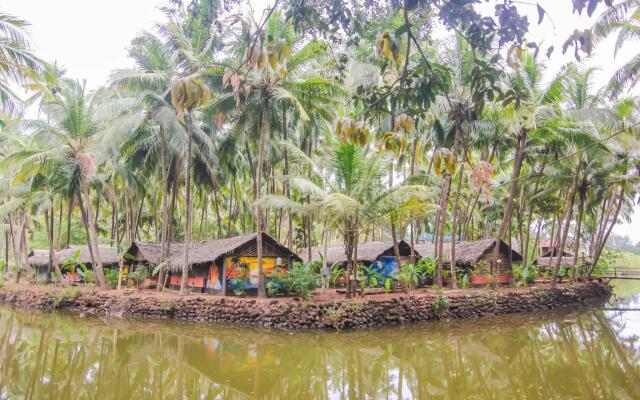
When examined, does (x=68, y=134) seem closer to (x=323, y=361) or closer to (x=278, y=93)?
(x=278, y=93)

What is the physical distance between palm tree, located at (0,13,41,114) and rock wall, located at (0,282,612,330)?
7587 millimetres

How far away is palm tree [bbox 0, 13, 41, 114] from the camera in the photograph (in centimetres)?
962

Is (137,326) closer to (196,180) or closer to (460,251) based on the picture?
(196,180)

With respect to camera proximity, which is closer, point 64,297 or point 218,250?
point 218,250

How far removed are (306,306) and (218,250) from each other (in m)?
5.07

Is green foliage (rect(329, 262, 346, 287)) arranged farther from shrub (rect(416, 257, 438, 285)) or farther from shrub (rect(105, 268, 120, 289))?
shrub (rect(105, 268, 120, 289))

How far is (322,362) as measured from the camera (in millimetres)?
9367

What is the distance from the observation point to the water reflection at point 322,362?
24.2 ft

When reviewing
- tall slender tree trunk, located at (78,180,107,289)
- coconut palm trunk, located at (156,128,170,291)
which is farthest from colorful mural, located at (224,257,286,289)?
tall slender tree trunk, located at (78,180,107,289)

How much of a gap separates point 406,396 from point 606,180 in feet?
50.5

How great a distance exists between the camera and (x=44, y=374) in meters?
8.36

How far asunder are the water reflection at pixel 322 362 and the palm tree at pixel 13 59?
5266 millimetres

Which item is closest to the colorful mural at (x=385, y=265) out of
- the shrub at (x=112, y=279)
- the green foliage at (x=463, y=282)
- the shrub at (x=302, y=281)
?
the green foliage at (x=463, y=282)

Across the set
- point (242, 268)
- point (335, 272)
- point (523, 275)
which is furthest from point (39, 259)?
point (523, 275)
